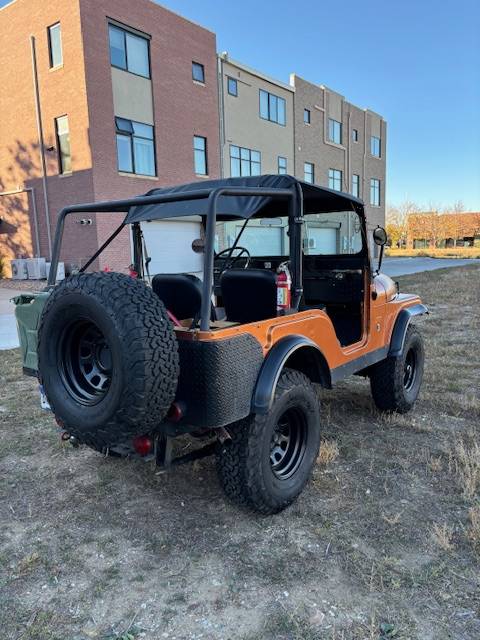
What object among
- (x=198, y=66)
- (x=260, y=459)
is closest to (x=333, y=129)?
(x=198, y=66)

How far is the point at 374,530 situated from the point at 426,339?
18.9ft

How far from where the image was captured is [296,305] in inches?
121

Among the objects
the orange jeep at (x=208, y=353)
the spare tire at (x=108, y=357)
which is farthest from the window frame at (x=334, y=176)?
the spare tire at (x=108, y=357)

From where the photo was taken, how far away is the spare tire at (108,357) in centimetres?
223

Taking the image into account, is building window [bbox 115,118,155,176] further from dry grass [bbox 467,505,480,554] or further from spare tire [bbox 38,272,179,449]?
dry grass [bbox 467,505,480,554]

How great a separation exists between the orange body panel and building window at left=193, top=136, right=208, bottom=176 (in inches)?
651

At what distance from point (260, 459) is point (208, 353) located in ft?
2.52

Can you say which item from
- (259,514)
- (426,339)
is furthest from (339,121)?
(259,514)

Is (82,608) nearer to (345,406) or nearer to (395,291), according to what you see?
(345,406)

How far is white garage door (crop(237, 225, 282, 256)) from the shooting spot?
15.5 feet

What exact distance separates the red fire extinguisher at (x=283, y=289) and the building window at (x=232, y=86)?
2126cm

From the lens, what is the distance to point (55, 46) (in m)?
16.2

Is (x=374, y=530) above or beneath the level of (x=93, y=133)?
beneath

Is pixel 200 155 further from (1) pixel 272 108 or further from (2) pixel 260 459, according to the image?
(2) pixel 260 459
